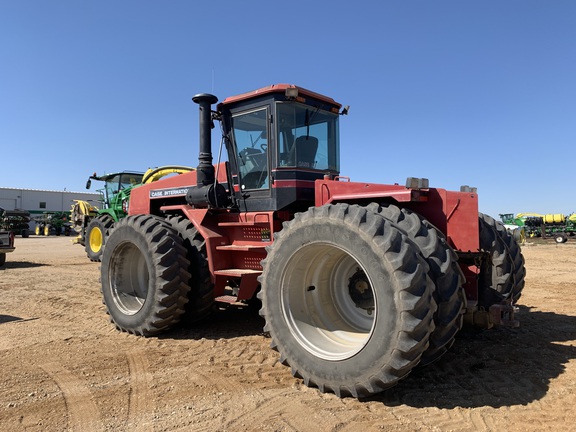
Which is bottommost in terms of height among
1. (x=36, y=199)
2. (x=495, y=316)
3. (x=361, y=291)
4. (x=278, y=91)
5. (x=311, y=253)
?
(x=495, y=316)

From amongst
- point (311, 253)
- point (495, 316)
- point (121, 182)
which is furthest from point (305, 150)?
point (121, 182)

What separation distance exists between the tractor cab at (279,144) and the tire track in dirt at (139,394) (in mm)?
2135

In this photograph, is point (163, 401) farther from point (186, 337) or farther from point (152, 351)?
point (186, 337)

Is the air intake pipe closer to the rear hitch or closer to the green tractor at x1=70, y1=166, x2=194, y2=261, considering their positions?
the rear hitch

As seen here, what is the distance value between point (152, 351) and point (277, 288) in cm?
181

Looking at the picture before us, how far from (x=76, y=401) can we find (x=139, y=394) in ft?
1.58

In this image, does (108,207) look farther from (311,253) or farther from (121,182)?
(311,253)

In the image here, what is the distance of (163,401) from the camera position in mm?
3402

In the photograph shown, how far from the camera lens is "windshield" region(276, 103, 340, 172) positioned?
5027 mm

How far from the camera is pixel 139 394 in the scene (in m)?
3.55

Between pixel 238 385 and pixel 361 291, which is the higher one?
pixel 361 291

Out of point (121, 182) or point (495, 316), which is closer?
point (495, 316)

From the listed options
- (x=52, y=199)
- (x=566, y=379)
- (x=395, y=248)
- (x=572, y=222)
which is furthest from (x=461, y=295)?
(x=52, y=199)

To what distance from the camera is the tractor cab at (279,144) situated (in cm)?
500
